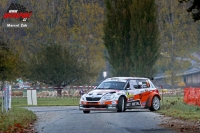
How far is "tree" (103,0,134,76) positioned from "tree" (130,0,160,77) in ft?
2.67

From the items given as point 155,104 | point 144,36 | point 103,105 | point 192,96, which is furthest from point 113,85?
point 144,36

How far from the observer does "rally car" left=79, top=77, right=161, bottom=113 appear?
29.3 m

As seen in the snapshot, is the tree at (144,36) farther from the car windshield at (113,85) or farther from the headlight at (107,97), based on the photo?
the headlight at (107,97)

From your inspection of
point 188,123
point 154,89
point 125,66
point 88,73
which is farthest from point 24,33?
point 188,123

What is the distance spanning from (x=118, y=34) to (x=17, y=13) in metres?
27.8

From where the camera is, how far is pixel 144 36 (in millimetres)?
52125

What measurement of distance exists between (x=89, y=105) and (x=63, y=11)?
50549mm

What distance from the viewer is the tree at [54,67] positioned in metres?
63.9

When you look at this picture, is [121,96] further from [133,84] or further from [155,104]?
[155,104]

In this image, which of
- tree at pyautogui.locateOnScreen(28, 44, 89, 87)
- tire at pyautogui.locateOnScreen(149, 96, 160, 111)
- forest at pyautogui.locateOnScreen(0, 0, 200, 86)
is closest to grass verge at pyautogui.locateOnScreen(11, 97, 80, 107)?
forest at pyautogui.locateOnScreen(0, 0, 200, 86)

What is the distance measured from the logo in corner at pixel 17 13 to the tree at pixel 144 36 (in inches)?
942

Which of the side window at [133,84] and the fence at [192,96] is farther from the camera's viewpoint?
the fence at [192,96]

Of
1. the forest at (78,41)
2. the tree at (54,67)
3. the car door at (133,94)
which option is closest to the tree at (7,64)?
the car door at (133,94)

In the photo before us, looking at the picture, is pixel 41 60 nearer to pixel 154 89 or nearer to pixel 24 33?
pixel 24 33
